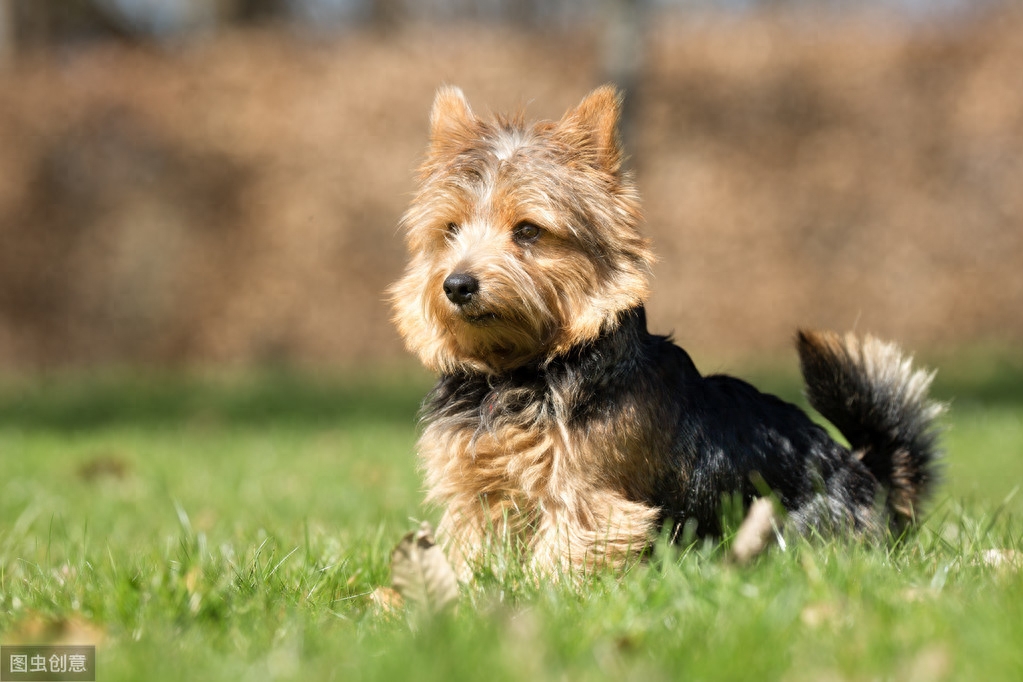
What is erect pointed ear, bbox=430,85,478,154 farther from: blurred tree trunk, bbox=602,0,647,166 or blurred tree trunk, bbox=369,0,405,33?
blurred tree trunk, bbox=369,0,405,33

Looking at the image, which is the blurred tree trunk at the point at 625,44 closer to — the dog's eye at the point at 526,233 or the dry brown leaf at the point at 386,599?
the dog's eye at the point at 526,233

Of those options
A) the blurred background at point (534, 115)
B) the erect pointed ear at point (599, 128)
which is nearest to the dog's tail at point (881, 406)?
the erect pointed ear at point (599, 128)

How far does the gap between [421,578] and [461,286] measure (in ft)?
3.50

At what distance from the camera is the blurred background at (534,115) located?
15461 millimetres

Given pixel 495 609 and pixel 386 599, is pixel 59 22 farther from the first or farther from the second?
pixel 495 609

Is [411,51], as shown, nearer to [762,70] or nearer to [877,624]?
[762,70]

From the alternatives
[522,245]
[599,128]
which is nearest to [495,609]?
[522,245]

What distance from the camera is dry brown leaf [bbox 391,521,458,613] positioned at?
288 centimetres

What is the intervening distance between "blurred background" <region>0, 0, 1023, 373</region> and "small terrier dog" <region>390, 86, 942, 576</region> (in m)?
11.3

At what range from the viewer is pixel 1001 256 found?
49.9 feet

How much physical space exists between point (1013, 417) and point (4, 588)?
8.02 meters

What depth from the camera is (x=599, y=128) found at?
3877 millimetres

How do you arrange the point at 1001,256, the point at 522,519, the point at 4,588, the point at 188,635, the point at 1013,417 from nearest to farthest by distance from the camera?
the point at 188,635 → the point at 4,588 → the point at 522,519 → the point at 1013,417 → the point at 1001,256

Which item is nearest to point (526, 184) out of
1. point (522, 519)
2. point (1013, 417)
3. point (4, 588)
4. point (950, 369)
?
point (522, 519)
